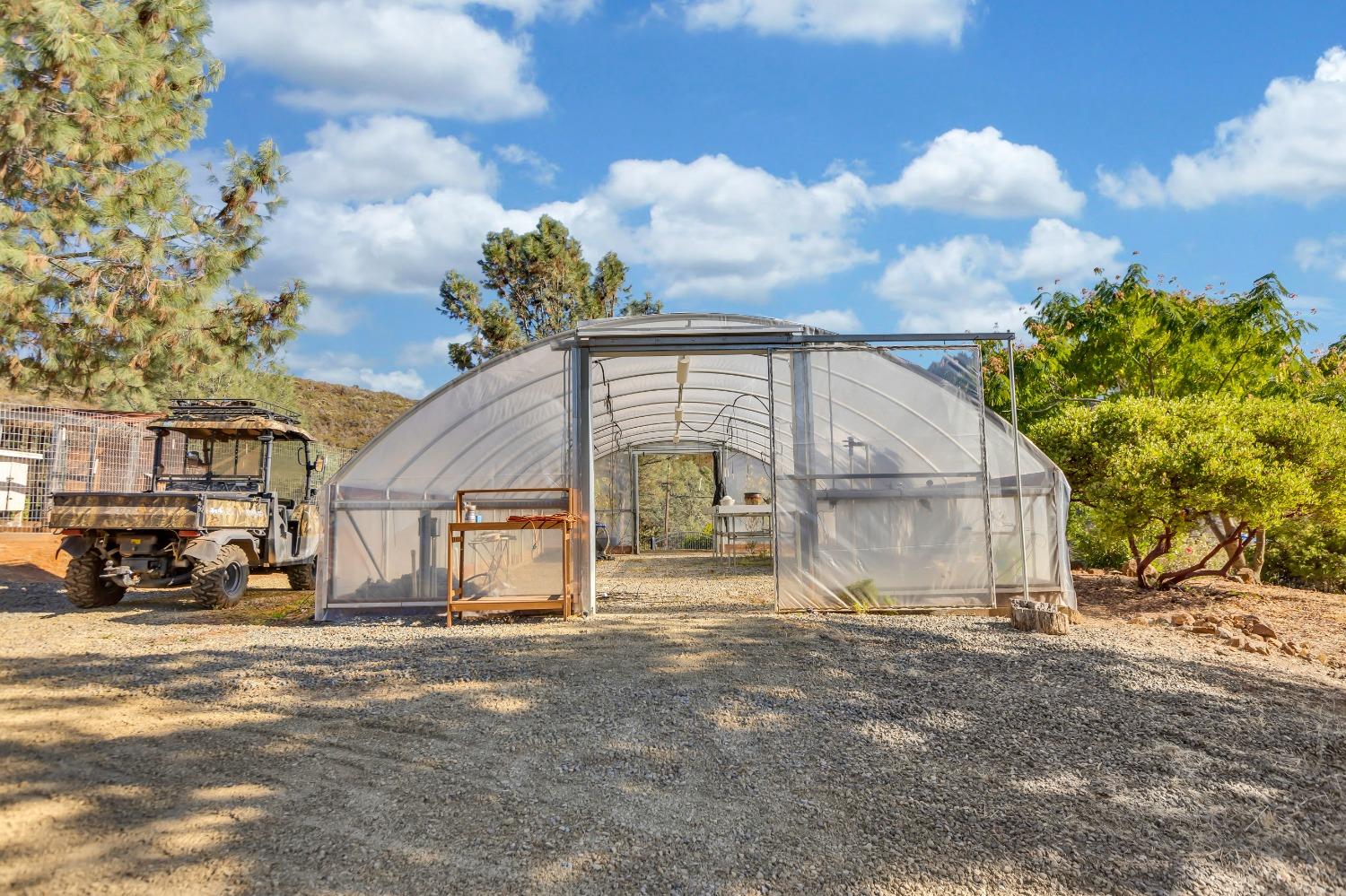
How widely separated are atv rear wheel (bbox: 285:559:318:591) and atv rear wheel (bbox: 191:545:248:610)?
5.03ft

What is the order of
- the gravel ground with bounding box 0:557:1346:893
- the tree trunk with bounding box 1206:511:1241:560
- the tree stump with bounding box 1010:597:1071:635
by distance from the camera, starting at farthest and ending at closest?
the tree trunk with bounding box 1206:511:1241:560 < the tree stump with bounding box 1010:597:1071:635 < the gravel ground with bounding box 0:557:1346:893

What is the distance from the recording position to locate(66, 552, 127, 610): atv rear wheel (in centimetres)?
989

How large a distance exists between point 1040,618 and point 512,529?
17.1 ft

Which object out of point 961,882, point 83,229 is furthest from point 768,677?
point 83,229

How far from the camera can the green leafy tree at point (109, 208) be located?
9320 mm

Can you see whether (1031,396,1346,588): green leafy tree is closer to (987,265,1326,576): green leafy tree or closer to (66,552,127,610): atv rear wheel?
(987,265,1326,576): green leafy tree

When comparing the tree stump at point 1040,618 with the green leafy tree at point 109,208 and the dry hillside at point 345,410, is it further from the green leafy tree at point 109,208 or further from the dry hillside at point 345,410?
the dry hillside at point 345,410

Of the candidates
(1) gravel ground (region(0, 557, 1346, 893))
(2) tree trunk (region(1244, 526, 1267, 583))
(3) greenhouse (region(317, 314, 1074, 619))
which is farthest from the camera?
(2) tree trunk (region(1244, 526, 1267, 583))

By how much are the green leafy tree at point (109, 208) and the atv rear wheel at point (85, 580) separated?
2.35 metres

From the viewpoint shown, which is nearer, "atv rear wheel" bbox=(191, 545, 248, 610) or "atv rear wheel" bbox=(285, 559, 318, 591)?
"atv rear wheel" bbox=(191, 545, 248, 610)

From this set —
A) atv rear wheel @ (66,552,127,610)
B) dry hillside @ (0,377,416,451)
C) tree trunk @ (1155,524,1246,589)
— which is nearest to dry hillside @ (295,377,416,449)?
dry hillside @ (0,377,416,451)

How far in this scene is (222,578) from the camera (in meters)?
9.77

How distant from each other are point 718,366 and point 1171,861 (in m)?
10.5

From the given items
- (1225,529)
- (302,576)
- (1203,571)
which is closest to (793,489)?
(1203,571)
